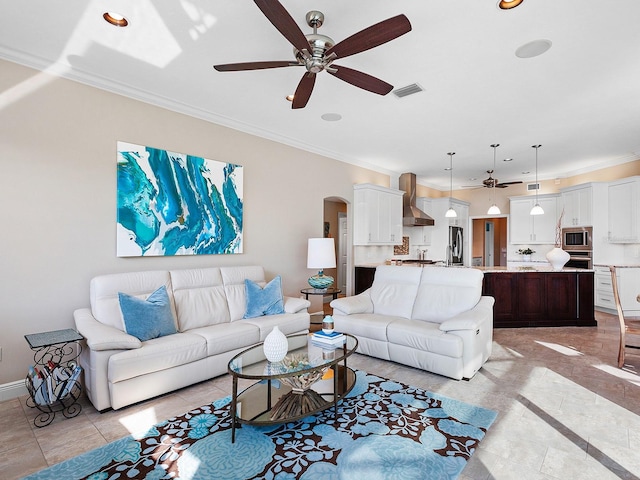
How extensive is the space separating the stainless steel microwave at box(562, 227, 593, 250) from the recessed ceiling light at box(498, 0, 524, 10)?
5.88 metres

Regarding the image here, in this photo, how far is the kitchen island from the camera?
525 centimetres

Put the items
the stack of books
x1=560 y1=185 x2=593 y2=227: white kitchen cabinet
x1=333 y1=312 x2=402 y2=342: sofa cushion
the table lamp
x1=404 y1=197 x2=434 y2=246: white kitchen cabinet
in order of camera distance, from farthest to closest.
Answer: x1=404 y1=197 x2=434 y2=246: white kitchen cabinet → x1=560 y1=185 x2=593 y2=227: white kitchen cabinet → the table lamp → x1=333 y1=312 x2=402 y2=342: sofa cushion → the stack of books

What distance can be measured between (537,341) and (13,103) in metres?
6.19

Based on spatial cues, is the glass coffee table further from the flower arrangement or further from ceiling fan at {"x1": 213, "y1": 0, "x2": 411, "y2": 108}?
the flower arrangement

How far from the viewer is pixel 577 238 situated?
675 cm

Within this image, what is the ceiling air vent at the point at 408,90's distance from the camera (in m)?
3.45

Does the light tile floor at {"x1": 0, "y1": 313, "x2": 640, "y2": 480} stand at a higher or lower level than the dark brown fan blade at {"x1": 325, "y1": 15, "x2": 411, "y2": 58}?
lower

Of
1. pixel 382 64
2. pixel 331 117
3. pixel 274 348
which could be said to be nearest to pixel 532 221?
pixel 331 117

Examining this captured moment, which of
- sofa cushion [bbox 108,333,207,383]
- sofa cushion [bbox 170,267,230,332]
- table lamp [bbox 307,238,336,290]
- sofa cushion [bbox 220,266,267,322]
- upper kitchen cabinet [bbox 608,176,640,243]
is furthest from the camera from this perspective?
upper kitchen cabinet [bbox 608,176,640,243]

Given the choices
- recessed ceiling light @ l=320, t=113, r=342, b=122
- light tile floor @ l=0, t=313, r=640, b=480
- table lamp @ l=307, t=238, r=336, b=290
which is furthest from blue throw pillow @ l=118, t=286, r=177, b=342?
recessed ceiling light @ l=320, t=113, r=342, b=122

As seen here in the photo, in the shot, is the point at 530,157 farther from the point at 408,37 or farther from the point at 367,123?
the point at 408,37

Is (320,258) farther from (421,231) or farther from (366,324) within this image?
(421,231)

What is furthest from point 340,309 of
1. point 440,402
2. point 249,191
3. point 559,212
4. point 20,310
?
point 559,212

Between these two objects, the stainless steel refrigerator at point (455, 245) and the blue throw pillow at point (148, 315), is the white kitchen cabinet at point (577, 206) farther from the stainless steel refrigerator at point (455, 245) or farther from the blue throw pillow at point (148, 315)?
the blue throw pillow at point (148, 315)
